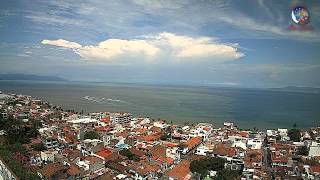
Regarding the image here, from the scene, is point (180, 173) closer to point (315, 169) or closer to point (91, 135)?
point (315, 169)

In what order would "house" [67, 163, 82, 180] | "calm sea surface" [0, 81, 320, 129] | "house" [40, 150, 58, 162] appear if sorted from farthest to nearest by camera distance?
"calm sea surface" [0, 81, 320, 129] < "house" [40, 150, 58, 162] < "house" [67, 163, 82, 180]

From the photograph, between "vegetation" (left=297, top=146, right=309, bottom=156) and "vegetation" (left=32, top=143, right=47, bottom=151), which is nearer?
"vegetation" (left=32, top=143, right=47, bottom=151)

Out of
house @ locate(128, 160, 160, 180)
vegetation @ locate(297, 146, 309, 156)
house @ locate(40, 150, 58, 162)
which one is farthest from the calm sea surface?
house @ locate(40, 150, 58, 162)

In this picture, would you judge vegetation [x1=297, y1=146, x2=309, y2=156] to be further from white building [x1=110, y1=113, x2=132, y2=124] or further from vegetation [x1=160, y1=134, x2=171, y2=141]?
white building [x1=110, y1=113, x2=132, y2=124]

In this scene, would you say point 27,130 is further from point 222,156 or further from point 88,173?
point 222,156

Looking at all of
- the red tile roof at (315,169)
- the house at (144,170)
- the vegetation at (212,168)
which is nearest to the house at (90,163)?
the house at (144,170)

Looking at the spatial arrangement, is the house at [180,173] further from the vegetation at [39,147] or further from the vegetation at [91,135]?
the vegetation at [91,135]

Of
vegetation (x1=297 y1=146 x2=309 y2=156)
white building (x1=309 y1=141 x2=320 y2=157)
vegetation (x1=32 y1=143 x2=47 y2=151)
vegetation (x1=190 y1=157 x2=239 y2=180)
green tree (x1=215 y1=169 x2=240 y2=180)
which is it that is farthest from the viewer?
vegetation (x1=297 y1=146 x2=309 y2=156)

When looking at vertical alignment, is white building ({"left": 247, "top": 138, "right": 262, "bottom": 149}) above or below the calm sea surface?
above
